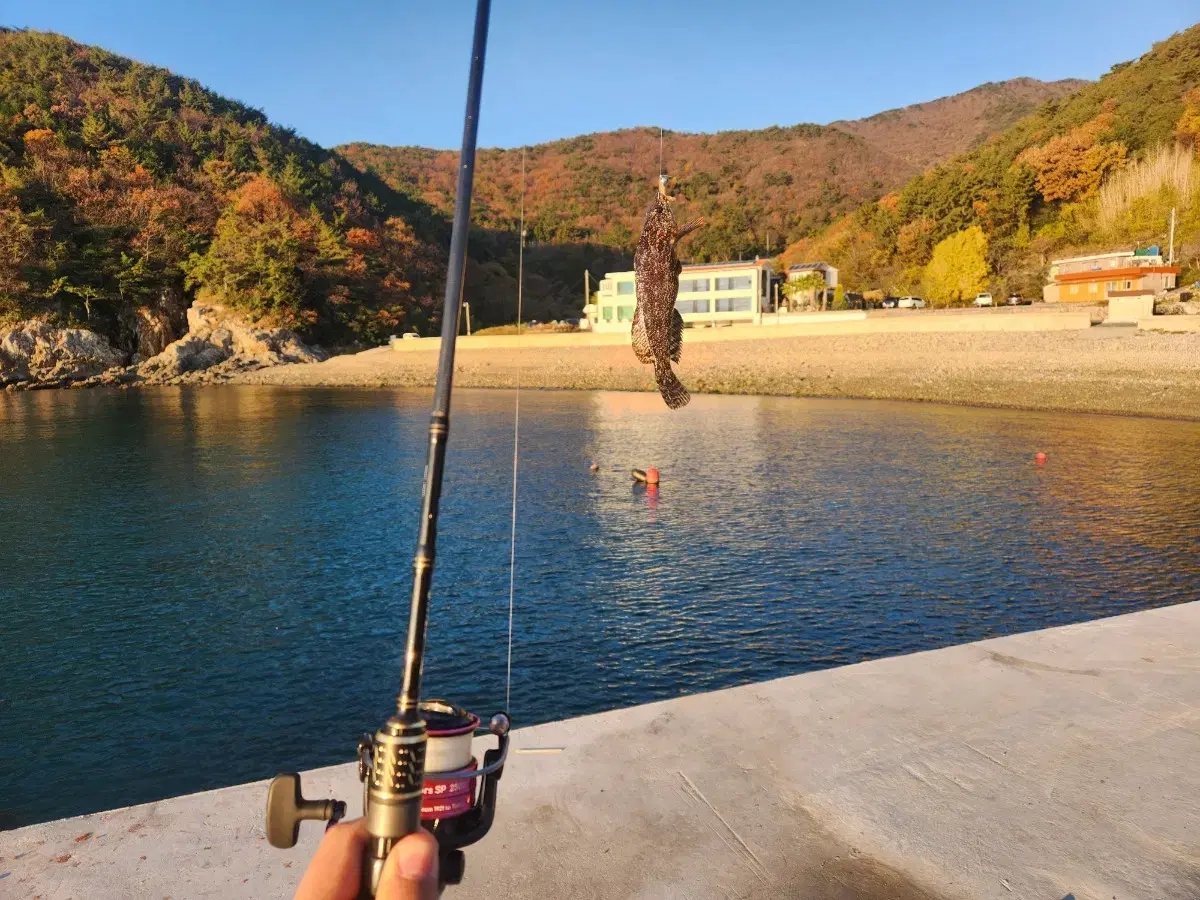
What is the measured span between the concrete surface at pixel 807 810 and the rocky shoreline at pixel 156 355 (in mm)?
71534

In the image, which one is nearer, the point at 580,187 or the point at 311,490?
the point at 311,490

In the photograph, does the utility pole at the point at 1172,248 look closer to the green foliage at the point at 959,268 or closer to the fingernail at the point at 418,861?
the green foliage at the point at 959,268

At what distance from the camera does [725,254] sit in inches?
4190

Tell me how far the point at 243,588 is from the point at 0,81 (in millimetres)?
100418

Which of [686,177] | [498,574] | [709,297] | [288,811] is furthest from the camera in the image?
[686,177]

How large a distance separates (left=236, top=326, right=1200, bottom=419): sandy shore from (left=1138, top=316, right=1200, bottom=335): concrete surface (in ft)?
2.42

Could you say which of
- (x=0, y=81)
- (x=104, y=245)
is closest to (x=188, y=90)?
(x=0, y=81)

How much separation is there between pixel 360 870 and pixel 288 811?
0.48 m

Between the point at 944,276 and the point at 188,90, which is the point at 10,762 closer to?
the point at 944,276

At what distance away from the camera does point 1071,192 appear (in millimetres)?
81188

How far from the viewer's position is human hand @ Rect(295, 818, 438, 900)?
2797 millimetres

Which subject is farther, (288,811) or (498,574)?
(498,574)

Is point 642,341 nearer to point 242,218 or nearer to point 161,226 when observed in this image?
point 242,218

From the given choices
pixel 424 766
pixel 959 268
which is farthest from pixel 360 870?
pixel 959 268
